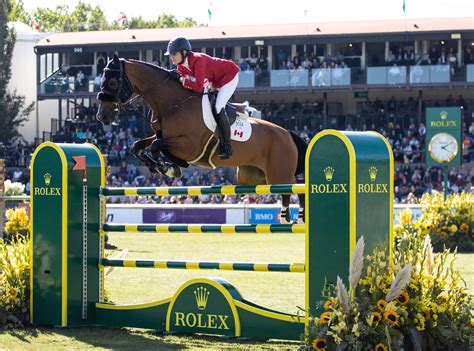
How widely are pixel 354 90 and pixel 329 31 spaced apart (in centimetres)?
320

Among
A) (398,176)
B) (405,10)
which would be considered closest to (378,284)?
(398,176)

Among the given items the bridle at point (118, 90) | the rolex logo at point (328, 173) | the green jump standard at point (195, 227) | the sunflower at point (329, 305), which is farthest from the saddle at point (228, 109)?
the sunflower at point (329, 305)

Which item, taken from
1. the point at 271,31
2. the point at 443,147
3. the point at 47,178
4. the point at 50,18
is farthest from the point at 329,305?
the point at 50,18

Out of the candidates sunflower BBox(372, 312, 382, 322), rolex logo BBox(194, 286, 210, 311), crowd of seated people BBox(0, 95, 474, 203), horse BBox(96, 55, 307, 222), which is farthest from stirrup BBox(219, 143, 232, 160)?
crowd of seated people BBox(0, 95, 474, 203)

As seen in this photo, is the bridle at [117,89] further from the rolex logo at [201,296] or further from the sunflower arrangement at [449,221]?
the sunflower arrangement at [449,221]

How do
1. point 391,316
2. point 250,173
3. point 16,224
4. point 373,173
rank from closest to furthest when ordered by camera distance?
point 391,316, point 373,173, point 250,173, point 16,224

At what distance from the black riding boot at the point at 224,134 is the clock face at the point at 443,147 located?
12.9 metres

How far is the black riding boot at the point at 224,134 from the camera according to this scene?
902 cm

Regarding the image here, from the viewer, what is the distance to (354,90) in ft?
124

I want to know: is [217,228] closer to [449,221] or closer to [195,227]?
[195,227]

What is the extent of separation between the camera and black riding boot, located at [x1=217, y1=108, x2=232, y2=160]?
9.02m

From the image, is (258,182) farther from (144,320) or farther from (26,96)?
(26,96)

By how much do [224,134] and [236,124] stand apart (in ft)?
1.05

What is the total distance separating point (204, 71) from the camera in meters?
9.16
